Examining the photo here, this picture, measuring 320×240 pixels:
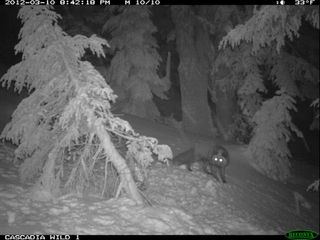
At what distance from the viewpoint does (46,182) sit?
330 inches

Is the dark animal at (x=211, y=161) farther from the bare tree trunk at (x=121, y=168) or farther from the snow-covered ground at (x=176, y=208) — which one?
the bare tree trunk at (x=121, y=168)

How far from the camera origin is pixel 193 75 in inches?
755

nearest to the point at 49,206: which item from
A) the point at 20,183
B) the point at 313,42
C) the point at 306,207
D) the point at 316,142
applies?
the point at 20,183

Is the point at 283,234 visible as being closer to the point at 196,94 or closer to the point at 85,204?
the point at 85,204

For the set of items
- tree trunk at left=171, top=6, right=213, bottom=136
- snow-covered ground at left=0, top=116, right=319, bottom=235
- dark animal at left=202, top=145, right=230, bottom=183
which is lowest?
snow-covered ground at left=0, top=116, right=319, bottom=235

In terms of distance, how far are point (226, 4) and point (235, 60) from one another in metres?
2.67

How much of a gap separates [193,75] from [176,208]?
1162cm

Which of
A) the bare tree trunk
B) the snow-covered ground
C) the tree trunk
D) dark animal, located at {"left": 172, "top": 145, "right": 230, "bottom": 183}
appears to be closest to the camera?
the snow-covered ground

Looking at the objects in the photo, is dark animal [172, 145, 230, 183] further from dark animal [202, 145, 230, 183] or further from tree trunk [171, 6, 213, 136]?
tree trunk [171, 6, 213, 136]

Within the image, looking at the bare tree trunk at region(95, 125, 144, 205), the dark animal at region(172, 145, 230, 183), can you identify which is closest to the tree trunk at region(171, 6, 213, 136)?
the dark animal at region(172, 145, 230, 183)

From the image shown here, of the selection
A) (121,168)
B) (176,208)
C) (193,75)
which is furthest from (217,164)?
(193,75)

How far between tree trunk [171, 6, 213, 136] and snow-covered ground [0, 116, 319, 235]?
157 inches

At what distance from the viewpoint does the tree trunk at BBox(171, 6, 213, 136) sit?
1906 cm

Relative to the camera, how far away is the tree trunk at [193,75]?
62.5 feet
